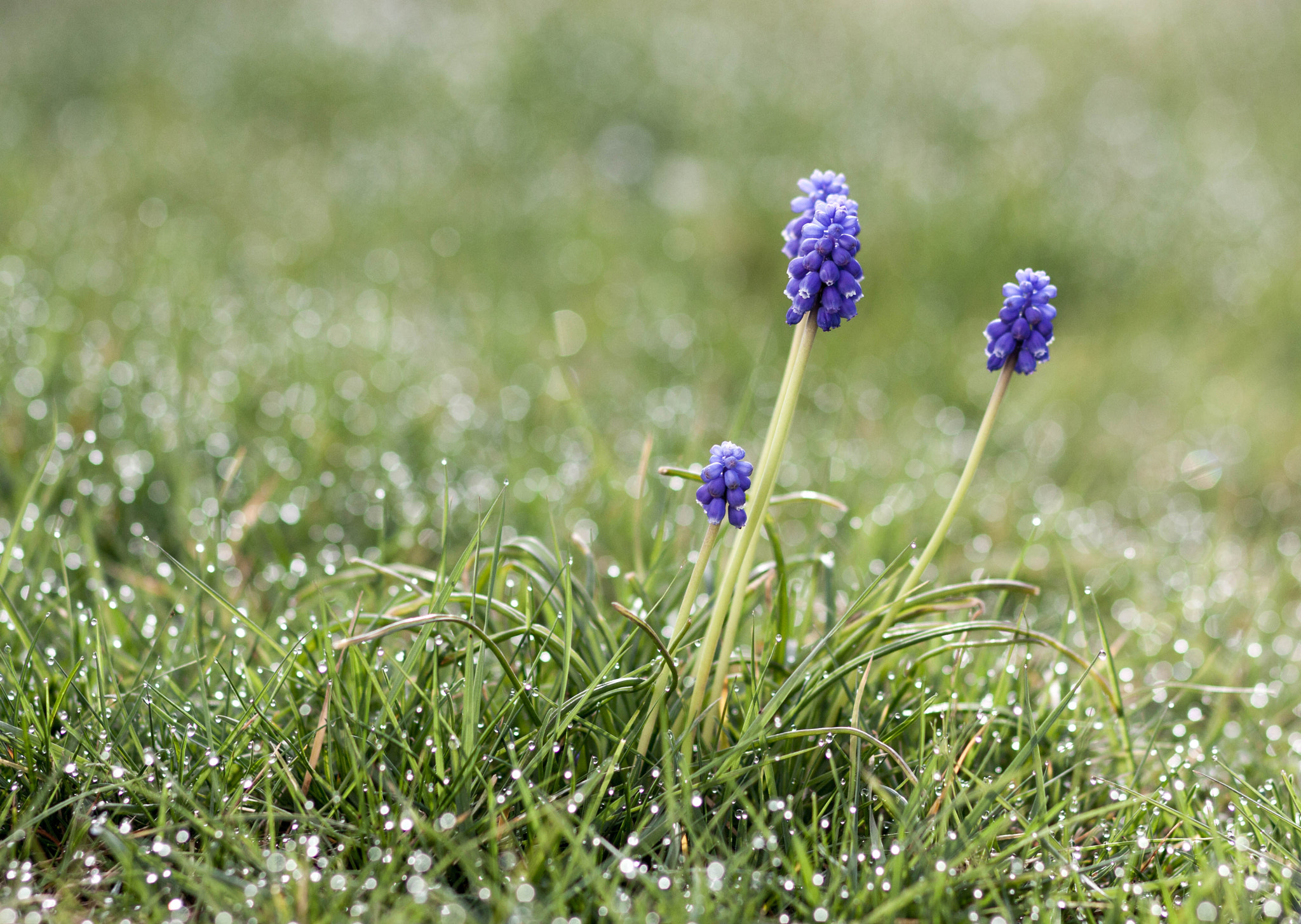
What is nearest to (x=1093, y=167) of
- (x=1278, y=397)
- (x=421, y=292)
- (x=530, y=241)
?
(x=1278, y=397)

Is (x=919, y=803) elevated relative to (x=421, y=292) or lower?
lower

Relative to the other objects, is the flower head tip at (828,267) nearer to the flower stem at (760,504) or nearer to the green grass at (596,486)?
the flower stem at (760,504)

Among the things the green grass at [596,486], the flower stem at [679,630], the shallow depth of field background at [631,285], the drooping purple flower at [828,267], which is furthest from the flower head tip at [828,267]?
the shallow depth of field background at [631,285]

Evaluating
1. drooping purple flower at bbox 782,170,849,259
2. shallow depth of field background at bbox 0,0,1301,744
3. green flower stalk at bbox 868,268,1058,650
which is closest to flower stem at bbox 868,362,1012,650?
green flower stalk at bbox 868,268,1058,650

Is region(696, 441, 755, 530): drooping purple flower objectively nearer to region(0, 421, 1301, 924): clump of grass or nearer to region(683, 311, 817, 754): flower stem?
region(683, 311, 817, 754): flower stem

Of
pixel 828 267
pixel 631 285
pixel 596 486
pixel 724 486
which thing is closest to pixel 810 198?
pixel 828 267

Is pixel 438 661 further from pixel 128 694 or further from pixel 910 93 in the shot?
pixel 910 93
